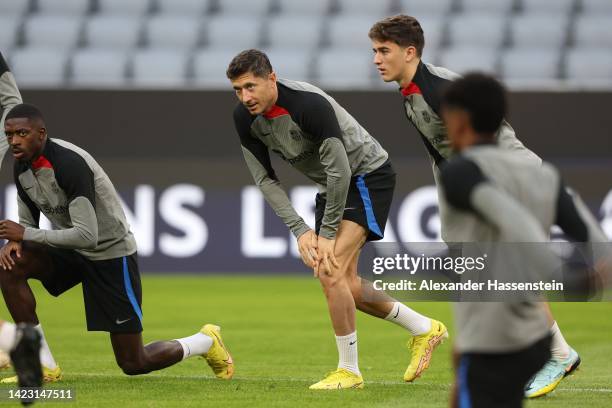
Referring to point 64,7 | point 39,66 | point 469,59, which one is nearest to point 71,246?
point 39,66

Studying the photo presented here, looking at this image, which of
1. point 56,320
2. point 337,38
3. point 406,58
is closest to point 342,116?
point 406,58

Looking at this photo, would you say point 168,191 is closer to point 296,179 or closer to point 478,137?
point 296,179

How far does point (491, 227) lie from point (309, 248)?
289cm

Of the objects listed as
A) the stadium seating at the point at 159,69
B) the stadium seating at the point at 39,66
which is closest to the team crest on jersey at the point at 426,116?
the stadium seating at the point at 159,69

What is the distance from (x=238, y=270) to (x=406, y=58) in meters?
7.98

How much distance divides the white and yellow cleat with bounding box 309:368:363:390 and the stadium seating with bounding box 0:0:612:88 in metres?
9.69

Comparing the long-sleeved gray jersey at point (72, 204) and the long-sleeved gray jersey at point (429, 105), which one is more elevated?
the long-sleeved gray jersey at point (429, 105)

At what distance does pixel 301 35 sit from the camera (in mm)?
17172

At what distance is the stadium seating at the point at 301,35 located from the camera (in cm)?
1631

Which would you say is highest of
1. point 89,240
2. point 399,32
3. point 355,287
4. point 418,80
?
point 399,32

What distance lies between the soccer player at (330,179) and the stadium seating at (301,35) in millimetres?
9156

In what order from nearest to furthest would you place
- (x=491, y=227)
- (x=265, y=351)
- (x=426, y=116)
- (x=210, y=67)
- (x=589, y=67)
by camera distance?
(x=491, y=227)
(x=426, y=116)
(x=265, y=351)
(x=589, y=67)
(x=210, y=67)

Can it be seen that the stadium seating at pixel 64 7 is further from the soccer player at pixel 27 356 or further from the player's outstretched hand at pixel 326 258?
the soccer player at pixel 27 356

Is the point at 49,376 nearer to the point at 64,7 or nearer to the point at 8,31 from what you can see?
the point at 8,31
